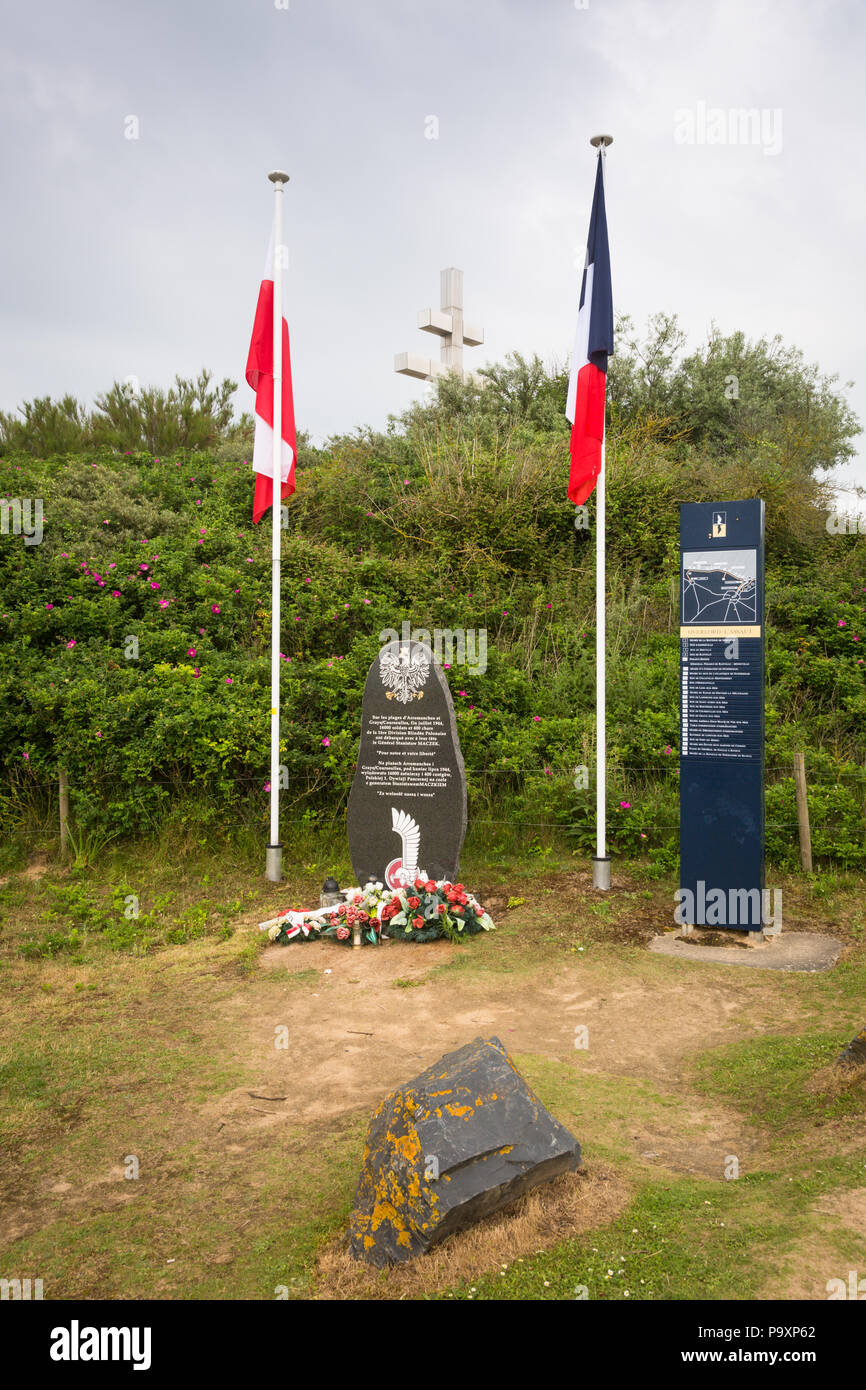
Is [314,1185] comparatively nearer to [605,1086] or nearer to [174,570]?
[605,1086]

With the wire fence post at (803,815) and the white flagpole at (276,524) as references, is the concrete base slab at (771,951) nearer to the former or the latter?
the wire fence post at (803,815)

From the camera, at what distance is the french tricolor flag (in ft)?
24.8

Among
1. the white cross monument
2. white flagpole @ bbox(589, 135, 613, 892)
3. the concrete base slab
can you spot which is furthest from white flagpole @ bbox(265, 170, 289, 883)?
the white cross monument

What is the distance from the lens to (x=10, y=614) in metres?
10.0

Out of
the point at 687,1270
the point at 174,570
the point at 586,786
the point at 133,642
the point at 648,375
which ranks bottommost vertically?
the point at 687,1270

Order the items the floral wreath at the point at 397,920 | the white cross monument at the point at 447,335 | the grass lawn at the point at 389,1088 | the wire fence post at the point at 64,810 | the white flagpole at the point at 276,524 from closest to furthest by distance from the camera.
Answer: the grass lawn at the point at 389,1088
the floral wreath at the point at 397,920
the white flagpole at the point at 276,524
the wire fence post at the point at 64,810
the white cross monument at the point at 447,335

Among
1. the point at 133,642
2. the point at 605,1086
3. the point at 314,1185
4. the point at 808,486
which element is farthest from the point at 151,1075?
the point at 808,486

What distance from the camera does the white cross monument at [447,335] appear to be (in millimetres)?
17281

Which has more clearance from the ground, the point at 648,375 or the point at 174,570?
the point at 648,375

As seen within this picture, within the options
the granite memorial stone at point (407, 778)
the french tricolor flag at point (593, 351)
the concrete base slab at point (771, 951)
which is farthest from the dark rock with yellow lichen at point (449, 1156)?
the french tricolor flag at point (593, 351)

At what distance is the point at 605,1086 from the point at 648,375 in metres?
15.2

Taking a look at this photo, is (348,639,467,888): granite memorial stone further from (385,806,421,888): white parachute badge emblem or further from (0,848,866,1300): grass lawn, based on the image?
(0,848,866,1300): grass lawn

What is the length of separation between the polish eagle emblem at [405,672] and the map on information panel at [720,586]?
2.08 metres

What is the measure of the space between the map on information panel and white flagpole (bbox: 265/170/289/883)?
356 centimetres
